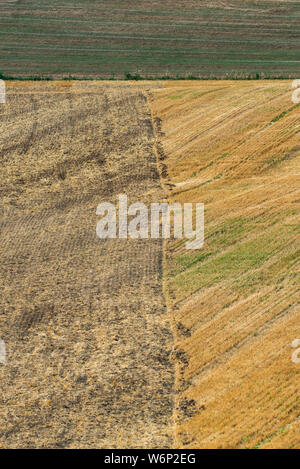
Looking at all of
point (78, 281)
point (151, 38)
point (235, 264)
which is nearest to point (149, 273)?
point (78, 281)

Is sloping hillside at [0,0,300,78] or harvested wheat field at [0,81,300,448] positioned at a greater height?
sloping hillside at [0,0,300,78]

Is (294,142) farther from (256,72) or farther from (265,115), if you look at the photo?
(256,72)

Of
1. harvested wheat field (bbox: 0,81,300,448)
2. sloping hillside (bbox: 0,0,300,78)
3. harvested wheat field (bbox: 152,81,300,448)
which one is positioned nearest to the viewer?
harvested wheat field (bbox: 152,81,300,448)

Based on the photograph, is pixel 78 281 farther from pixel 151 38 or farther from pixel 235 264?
pixel 151 38

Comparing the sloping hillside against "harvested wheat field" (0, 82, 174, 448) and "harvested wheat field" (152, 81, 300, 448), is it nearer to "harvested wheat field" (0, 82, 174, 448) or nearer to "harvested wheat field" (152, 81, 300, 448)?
"harvested wheat field" (0, 82, 174, 448)

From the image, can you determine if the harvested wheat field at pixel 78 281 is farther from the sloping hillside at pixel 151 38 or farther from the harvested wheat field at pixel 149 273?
the sloping hillside at pixel 151 38

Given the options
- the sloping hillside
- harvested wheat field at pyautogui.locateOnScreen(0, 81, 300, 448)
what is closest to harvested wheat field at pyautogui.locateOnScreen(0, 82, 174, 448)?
harvested wheat field at pyautogui.locateOnScreen(0, 81, 300, 448)
